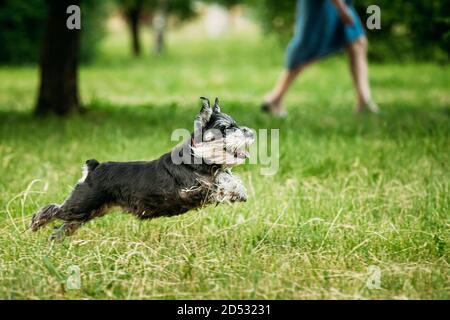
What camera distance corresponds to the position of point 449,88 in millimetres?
11844

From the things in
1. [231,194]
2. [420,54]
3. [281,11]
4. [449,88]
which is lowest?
[231,194]

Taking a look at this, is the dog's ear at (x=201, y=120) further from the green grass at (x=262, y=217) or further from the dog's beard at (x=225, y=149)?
the green grass at (x=262, y=217)

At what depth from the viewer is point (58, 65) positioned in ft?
27.3

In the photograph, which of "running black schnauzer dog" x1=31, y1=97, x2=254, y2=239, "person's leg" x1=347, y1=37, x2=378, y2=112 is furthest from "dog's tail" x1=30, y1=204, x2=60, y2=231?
"person's leg" x1=347, y1=37, x2=378, y2=112

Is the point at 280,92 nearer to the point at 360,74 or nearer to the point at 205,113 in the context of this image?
the point at 360,74

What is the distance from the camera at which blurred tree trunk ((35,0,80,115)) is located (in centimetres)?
823

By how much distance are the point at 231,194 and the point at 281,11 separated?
1540 centimetres

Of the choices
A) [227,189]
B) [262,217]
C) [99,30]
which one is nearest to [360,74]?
[262,217]

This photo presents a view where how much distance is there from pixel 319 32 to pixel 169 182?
5.60 m

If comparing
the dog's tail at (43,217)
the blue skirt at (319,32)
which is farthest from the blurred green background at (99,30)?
the dog's tail at (43,217)

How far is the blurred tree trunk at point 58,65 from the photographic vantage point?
8227 mm

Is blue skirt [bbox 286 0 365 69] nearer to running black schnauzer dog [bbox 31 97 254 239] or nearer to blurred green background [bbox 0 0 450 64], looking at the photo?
blurred green background [bbox 0 0 450 64]
